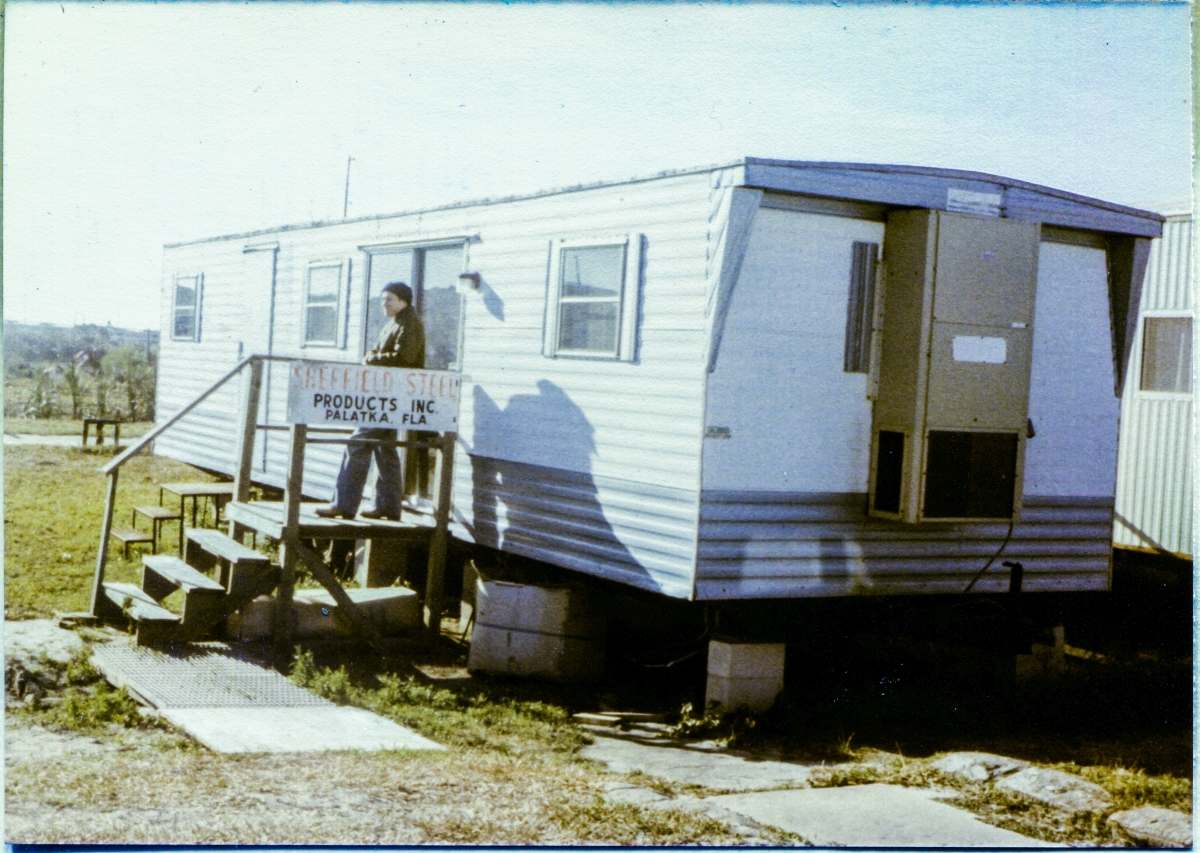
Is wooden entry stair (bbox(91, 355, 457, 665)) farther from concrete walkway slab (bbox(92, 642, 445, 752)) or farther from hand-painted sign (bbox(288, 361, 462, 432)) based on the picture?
concrete walkway slab (bbox(92, 642, 445, 752))

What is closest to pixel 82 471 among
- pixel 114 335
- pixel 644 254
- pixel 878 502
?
pixel 114 335

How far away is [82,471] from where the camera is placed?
13.2 metres

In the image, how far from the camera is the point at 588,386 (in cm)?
784

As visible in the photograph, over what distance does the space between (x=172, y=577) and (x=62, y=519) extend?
163 inches

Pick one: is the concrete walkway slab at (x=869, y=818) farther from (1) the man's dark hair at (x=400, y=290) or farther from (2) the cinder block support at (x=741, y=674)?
(1) the man's dark hair at (x=400, y=290)

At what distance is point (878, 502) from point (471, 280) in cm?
338

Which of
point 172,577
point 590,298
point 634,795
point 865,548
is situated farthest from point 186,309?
point 634,795

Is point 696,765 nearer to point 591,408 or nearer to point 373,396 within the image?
point 591,408

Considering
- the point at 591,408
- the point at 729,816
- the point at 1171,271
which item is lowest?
the point at 729,816

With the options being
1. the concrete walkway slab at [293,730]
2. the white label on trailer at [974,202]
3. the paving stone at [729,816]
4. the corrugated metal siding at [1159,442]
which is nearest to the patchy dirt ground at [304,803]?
the paving stone at [729,816]

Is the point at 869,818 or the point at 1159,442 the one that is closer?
the point at 869,818

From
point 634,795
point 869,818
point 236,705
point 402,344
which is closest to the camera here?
point 869,818

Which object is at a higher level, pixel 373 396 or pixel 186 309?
pixel 186 309

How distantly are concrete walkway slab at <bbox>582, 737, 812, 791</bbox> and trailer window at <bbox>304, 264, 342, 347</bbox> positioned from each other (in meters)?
5.30
